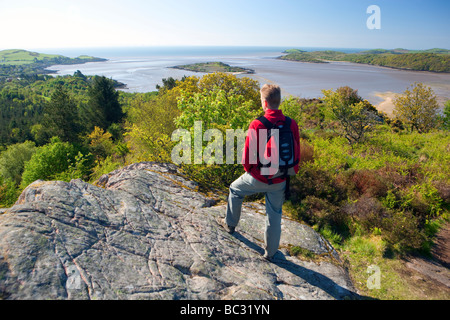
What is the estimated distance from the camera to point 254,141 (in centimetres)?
325

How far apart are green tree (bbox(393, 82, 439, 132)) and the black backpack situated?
2307 centimetres

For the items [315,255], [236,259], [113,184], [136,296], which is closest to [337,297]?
[315,255]

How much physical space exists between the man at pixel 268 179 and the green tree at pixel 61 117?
113 ft

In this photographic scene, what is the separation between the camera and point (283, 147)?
3.24 m

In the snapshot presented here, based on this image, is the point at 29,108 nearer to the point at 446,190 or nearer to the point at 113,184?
the point at 113,184

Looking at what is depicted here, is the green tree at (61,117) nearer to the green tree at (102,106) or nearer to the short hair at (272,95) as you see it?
the green tree at (102,106)

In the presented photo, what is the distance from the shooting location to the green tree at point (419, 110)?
64.0 ft

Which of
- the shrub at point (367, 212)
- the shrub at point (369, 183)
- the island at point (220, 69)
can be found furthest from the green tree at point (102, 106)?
the island at point (220, 69)

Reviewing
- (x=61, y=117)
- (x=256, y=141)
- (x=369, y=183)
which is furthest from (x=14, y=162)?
(x=369, y=183)

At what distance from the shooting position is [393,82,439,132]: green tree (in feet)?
64.0

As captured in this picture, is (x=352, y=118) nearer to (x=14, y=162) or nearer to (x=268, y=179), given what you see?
(x=268, y=179)

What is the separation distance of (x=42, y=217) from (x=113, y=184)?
206cm

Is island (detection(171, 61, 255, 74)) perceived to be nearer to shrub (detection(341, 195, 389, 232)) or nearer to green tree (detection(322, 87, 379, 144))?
green tree (detection(322, 87, 379, 144))

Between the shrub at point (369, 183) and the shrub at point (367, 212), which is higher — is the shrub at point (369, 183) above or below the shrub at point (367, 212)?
above
